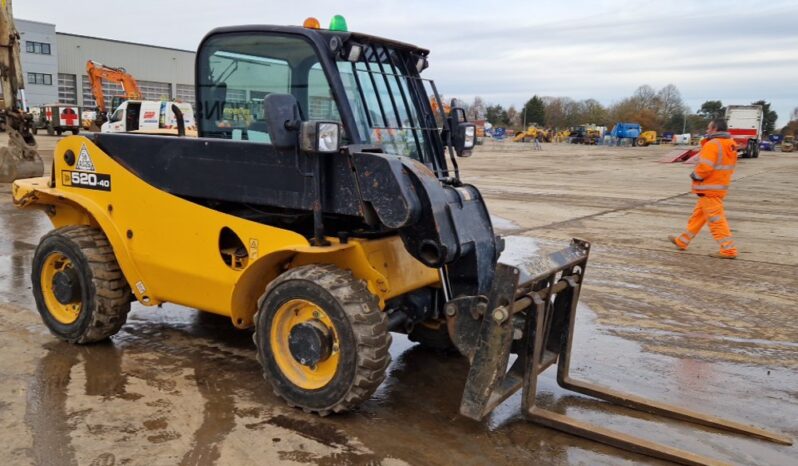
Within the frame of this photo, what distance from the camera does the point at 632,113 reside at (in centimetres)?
7862

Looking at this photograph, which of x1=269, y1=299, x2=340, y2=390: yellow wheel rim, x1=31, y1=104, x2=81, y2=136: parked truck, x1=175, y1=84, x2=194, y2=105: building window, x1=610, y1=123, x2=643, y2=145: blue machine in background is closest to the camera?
x1=269, y1=299, x2=340, y2=390: yellow wheel rim

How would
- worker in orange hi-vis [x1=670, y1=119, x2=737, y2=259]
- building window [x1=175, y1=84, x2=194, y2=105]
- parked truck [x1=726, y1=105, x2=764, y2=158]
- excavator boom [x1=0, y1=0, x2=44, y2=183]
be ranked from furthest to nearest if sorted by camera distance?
building window [x1=175, y1=84, x2=194, y2=105] < parked truck [x1=726, y1=105, x2=764, y2=158] < excavator boom [x1=0, y1=0, x2=44, y2=183] < worker in orange hi-vis [x1=670, y1=119, x2=737, y2=259]

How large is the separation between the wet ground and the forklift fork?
0.28ft

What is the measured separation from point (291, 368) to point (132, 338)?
Answer: 190 centimetres

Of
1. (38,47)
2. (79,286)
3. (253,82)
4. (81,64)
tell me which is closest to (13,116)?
(79,286)

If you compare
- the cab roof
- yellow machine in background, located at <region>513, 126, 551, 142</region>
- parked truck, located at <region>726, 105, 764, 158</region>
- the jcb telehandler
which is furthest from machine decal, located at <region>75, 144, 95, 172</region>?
yellow machine in background, located at <region>513, 126, 551, 142</region>

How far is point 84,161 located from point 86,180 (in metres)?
0.14

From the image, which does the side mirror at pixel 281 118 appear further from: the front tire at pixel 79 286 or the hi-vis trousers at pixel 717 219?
the hi-vis trousers at pixel 717 219

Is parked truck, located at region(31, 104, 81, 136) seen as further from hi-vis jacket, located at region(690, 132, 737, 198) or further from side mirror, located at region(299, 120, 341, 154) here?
side mirror, located at region(299, 120, 341, 154)

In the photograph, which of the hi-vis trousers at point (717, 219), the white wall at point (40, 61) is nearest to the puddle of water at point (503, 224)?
the hi-vis trousers at point (717, 219)

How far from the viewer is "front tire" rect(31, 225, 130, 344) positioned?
4.80m

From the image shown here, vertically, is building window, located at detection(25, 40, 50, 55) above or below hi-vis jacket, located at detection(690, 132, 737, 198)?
above

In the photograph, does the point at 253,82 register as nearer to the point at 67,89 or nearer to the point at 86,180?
the point at 86,180

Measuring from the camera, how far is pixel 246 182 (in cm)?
415
